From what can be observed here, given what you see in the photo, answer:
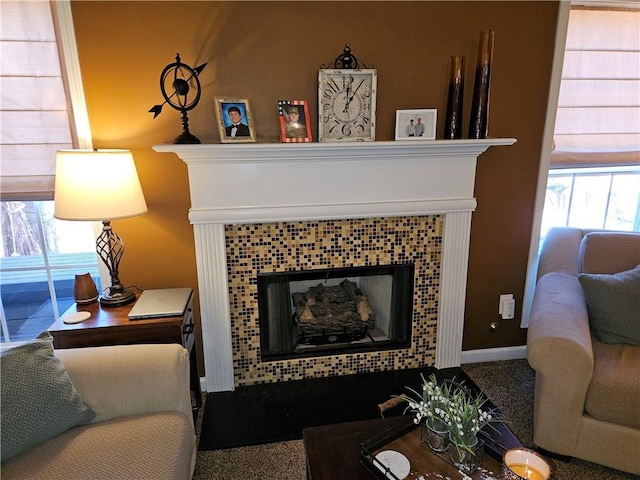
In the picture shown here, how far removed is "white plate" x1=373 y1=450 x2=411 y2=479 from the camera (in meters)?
1.23

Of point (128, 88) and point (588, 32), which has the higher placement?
point (588, 32)

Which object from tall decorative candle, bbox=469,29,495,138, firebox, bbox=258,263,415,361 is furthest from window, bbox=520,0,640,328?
firebox, bbox=258,263,415,361

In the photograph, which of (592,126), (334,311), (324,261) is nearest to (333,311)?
(334,311)

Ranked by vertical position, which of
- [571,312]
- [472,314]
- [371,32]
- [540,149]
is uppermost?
[371,32]

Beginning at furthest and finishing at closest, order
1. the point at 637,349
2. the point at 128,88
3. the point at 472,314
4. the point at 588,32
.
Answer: the point at 472,314, the point at 588,32, the point at 128,88, the point at 637,349

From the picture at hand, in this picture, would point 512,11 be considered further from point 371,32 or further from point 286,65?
point 286,65

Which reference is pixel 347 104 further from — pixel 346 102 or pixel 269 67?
pixel 269 67

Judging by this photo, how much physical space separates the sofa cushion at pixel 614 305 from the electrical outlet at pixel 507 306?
0.59 metres

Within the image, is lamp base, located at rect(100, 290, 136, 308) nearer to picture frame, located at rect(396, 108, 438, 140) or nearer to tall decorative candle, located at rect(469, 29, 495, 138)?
picture frame, located at rect(396, 108, 438, 140)

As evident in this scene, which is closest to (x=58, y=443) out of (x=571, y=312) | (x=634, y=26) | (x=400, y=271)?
(x=400, y=271)

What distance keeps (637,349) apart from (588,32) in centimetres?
173

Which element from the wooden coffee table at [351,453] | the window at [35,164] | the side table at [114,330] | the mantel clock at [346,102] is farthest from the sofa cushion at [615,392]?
the window at [35,164]

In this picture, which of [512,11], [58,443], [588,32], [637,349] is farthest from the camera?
[588,32]

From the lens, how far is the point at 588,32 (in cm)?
231
